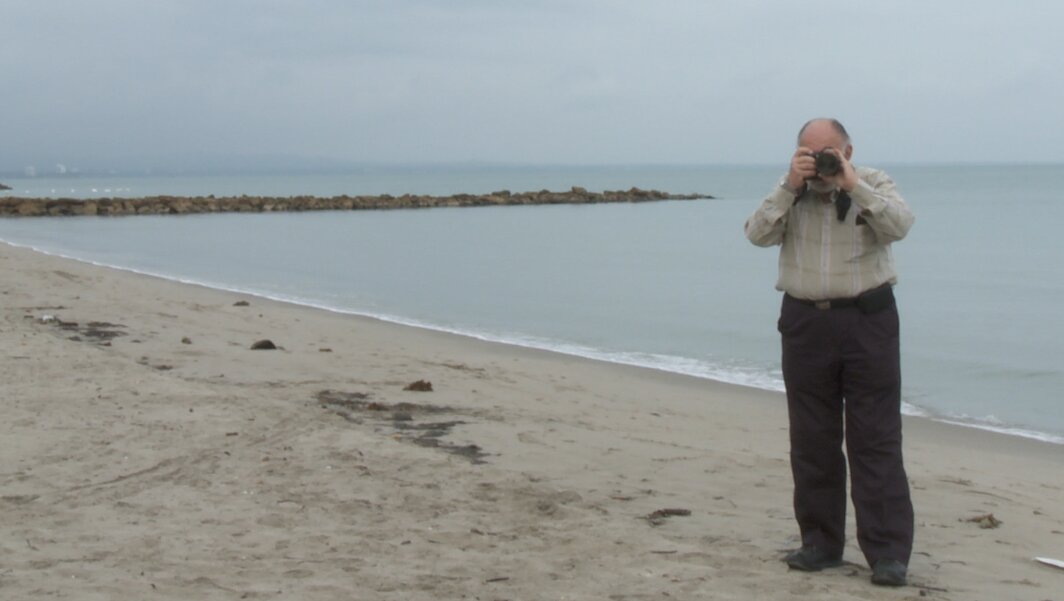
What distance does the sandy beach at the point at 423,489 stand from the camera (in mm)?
4621

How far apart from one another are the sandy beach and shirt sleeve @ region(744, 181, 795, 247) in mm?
1304

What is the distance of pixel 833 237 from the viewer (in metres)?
4.65

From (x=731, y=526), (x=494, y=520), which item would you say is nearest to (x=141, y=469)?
(x=494, y=520)

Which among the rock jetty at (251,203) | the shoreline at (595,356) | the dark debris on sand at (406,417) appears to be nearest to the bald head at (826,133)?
the dark debris on sand at (406,417)

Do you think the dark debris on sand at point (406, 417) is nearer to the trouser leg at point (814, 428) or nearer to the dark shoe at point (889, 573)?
the trouser leg at point (814, 428)

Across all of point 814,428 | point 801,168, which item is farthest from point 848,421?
point 801,168

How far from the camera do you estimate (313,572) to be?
466 centimetres

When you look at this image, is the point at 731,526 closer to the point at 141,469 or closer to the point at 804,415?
the point at 804,415

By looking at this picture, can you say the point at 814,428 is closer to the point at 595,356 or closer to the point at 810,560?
the point at 810,560

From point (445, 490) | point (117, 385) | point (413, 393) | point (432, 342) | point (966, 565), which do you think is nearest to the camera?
point (966, 565)

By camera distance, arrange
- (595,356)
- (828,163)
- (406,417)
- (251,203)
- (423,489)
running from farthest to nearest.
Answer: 1. (251,203)
2. (595,356)
3. (406,417)
4. (423,489)
5. (828,163)

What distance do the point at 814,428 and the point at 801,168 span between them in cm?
104

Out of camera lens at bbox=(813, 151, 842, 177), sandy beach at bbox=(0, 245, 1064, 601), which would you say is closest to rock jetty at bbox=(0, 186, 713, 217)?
sandy beach at bbox=(0, 245, 1064, 601)

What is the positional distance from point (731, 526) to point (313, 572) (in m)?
1.92
